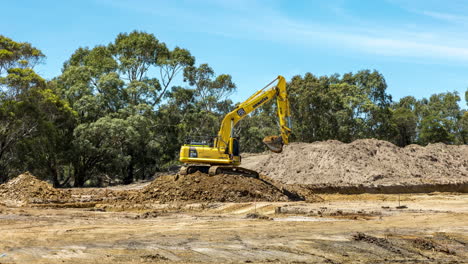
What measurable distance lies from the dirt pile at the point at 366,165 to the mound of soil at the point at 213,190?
7370 millimetres

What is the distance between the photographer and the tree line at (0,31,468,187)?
33.8m

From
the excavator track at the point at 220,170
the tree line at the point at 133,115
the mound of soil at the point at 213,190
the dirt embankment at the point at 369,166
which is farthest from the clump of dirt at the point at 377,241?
the tree line at the point at 133,115

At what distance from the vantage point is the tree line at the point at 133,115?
3384cm

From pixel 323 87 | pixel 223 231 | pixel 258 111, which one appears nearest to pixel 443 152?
pixel 323 87

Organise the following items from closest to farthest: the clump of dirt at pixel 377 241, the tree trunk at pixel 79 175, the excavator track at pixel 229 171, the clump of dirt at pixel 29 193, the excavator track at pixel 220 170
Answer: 1. the clump of dirt at pixel 377 241
2. the clump of dirt at pixel 29 193
3. the excavator track at pixel 229 171
4. the excavator track at pixel 220 170
5. the tree trunk at pixel 79 175

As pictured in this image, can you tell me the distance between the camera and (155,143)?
133 ft

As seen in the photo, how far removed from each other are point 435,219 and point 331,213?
317 centimetres

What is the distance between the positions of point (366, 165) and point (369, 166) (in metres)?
0.25

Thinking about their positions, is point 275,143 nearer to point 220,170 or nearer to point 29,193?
point 220,170

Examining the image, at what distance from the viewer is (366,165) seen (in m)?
29.0

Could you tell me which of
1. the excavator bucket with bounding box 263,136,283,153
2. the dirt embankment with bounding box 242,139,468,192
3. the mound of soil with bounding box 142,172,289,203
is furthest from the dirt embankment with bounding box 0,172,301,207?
the dirt embankment with bounding box 242,139,468,192

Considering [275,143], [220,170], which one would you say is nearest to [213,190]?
[220,170]

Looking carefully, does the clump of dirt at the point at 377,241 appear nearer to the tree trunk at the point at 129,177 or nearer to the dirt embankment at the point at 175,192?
the dirt embankment at the point at 175,192

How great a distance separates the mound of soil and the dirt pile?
7.37 metres
